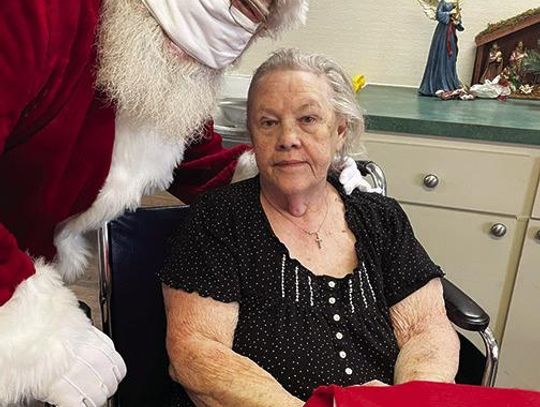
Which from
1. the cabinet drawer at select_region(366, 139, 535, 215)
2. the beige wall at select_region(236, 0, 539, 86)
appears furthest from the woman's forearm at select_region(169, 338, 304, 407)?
the beige wall at select_region(236, 0, 539, 86)

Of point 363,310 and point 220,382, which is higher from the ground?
point 363,310

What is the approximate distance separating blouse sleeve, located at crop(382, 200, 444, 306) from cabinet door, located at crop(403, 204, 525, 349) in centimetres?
51

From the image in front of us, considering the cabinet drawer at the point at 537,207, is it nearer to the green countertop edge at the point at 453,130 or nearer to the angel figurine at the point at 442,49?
the green countertop edge at the point at 453,130

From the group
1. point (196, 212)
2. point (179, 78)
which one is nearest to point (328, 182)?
point (196, 212)

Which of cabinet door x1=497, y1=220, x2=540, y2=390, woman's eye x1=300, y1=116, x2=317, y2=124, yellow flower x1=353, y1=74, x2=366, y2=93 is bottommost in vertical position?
cabinet door x1=497, y1=220, x2=540, y2=390

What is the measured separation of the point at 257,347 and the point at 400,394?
0.34 metres

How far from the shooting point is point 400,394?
853 mm

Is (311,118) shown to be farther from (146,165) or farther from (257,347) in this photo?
(257,347)

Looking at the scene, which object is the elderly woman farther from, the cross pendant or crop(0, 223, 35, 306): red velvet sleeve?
crop(0, 223, 35, 306): red velvet sleeve

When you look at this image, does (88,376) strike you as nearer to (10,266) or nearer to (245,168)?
(10,266)

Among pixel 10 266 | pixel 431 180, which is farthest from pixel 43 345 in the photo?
pixel 431 180

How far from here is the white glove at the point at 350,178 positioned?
131cm

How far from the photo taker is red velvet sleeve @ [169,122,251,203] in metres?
1.42

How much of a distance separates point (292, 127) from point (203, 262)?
0.30 meters
